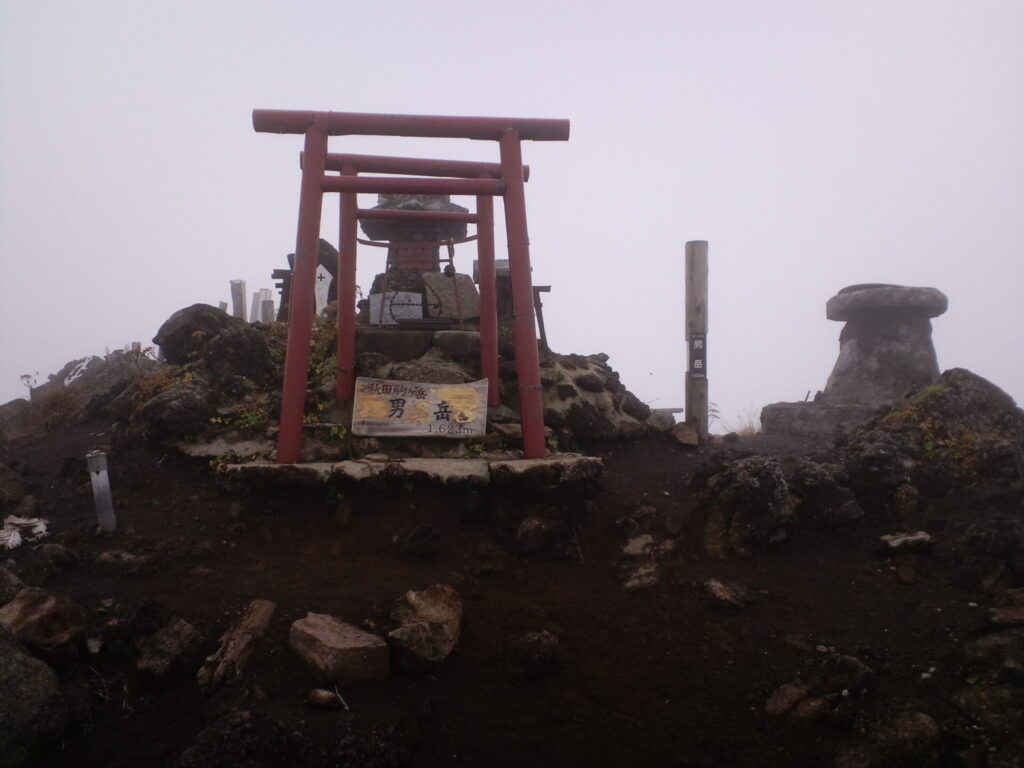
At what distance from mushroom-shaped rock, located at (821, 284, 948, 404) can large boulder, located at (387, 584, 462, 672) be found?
1103 cm

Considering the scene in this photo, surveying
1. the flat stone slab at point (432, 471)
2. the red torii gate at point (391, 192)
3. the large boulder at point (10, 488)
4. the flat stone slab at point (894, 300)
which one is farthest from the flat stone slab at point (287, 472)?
the flat stone slab at point (894, 300)

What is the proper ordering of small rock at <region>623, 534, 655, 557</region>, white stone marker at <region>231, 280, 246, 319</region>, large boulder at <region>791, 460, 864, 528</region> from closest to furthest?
small rock at <region>623, 534, 655, 557</region>, large boulder at <region>791, 460, 864, 528</region>, white stone marker at <region>231, 280, 246, 319</region>

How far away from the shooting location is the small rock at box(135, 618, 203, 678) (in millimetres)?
3580

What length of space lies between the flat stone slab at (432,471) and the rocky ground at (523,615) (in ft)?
0.39

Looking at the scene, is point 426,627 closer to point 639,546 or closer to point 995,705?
point 639,546

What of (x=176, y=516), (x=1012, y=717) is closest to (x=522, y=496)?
(x=176, y=516)

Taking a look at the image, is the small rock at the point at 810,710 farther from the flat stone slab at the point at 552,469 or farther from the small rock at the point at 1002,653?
the flat stone slab at the point at 552,469

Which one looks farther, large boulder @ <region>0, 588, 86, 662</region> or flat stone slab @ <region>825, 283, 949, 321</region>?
flat stone slab @ <region>825, 283, 949, 321</region>

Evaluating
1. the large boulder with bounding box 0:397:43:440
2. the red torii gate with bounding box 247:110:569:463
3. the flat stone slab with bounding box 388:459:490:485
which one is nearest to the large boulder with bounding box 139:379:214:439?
the red torii gate with bounding box 247:110:569:463

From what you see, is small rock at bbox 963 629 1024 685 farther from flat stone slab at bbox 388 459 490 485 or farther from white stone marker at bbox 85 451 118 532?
white stone marker at bbox 85 451 118 532

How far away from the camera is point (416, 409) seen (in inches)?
243

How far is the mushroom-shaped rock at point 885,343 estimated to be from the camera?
13.0 m

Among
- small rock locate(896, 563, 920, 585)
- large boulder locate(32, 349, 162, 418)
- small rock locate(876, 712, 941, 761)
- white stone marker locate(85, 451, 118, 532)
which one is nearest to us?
small rock locate(876, 712, 941, 761)

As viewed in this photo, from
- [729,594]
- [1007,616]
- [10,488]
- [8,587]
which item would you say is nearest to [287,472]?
[8,587]
